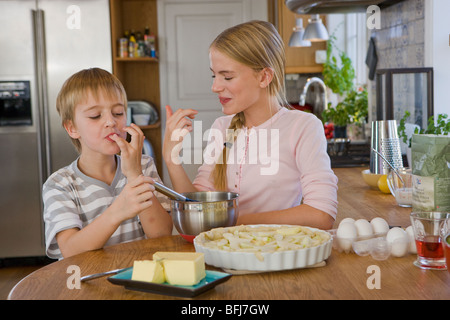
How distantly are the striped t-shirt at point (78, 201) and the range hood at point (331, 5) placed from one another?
6.55ft

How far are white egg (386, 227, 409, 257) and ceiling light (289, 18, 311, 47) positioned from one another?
132 inches

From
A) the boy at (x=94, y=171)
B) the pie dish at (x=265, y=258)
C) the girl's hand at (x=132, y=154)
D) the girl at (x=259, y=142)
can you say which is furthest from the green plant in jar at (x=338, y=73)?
the pie dish at (x=265, y=258)

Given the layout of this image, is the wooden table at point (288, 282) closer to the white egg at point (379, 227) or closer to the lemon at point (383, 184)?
the white egg at point (379, 227)

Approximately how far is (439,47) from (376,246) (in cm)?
200

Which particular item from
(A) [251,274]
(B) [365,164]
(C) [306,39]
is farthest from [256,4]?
(A) [251,274]

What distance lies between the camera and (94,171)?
1.67 metres

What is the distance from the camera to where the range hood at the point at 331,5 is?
129 inches

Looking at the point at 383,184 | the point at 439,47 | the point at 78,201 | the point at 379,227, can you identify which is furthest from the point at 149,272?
the point at 439,47

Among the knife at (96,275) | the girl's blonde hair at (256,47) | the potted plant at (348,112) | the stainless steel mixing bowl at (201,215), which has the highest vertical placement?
the girl's blonde hair at (256,47)

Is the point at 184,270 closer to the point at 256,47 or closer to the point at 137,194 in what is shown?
the point at 137,194

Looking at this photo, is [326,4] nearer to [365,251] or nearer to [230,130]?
[230,130]

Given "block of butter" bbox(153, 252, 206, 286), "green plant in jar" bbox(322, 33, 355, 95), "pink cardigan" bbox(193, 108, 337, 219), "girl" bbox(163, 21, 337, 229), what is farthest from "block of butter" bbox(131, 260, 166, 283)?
"green plant in jar" bbox(322, 33, 355, 95)

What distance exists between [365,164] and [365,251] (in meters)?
2.08

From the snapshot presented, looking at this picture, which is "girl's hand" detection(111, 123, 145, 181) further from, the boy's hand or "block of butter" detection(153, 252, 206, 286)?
"block of butter" detection(153, 252, 206, 286)
